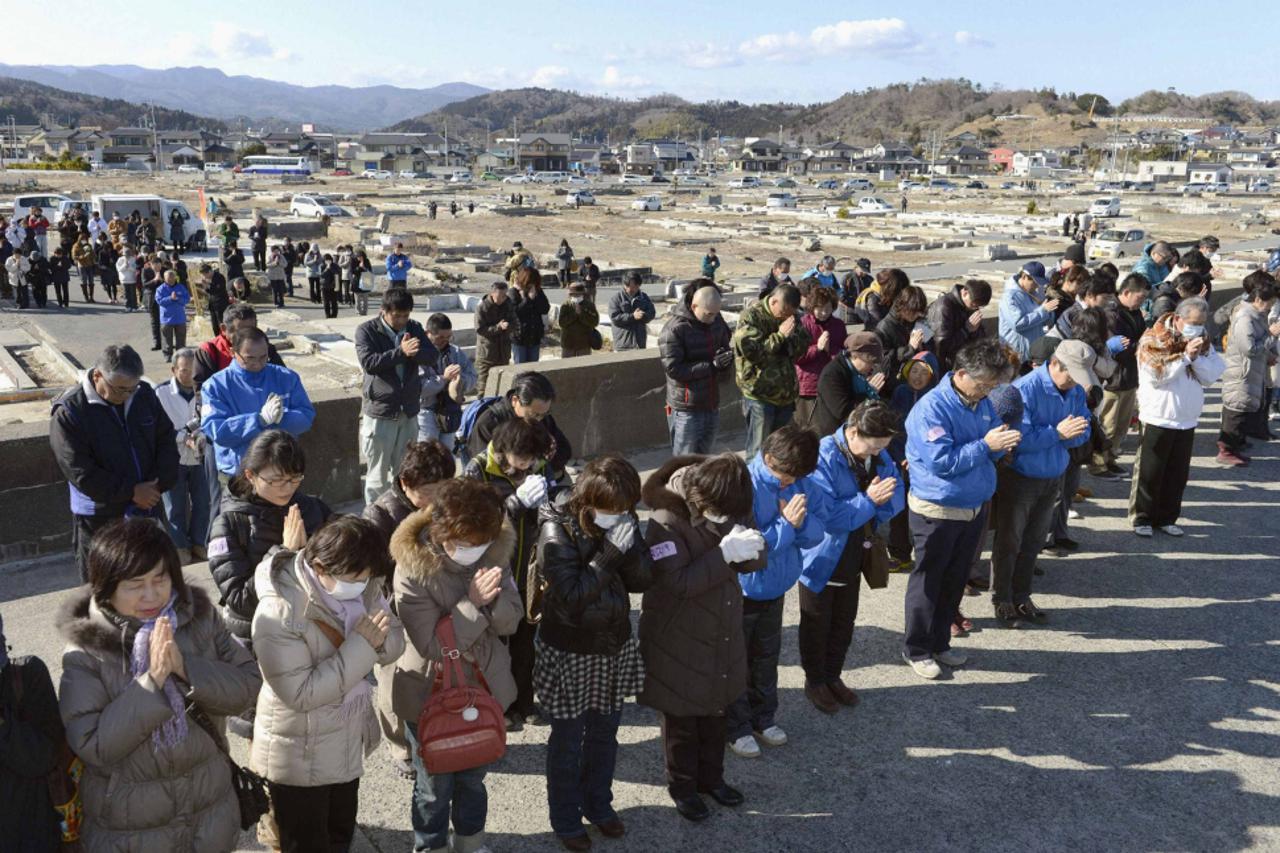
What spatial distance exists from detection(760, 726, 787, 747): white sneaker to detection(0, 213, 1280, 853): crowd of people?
Result: 0.01m

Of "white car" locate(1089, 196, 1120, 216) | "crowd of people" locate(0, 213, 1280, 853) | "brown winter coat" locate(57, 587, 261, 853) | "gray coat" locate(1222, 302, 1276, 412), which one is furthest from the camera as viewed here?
"white car" locate(1089, 196, 1120, 216)

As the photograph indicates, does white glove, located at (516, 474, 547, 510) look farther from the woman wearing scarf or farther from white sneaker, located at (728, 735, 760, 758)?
white sneaker, located at (728, 735, 760, 758)

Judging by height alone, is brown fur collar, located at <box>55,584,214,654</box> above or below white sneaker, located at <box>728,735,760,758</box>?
above

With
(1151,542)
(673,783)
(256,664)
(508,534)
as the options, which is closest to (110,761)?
(256,664)

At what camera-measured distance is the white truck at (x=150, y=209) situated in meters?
29.5

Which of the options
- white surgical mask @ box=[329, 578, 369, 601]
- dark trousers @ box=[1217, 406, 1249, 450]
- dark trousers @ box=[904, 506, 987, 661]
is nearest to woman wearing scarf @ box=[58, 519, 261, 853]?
white surgical mask @ box=[329, 578, 369, 601]

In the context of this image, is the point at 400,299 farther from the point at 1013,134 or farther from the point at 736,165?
the point at 1013,134

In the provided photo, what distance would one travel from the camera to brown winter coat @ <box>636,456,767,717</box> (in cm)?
369

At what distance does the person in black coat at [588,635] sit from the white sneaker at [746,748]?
29.3 inches

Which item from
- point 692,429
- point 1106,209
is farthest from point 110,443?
point 1106,209

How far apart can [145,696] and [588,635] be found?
57.8 inches

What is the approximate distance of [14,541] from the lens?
5953mm

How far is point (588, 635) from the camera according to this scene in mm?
3586

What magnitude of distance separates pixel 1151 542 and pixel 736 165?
13915 centimetres
